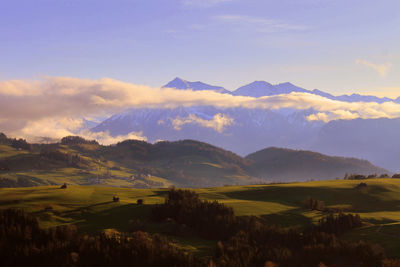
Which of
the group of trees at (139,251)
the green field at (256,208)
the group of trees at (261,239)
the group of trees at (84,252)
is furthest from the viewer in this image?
the green field at (256,208)

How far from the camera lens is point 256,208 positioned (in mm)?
60844

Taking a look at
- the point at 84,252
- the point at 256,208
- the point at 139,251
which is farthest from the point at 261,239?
the point at 256,208

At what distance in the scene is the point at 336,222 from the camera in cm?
4675

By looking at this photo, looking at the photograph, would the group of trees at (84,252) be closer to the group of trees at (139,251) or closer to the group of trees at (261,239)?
the group of trees at (139,251)

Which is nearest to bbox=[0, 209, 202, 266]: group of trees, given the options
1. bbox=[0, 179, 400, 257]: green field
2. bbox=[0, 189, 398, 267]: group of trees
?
bbox=[0, 189, 398, 267]: group of trees

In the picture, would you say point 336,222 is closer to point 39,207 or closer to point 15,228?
point 15,228

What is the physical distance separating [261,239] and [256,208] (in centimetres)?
2140

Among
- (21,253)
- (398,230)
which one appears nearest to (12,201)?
Answer: (21,253)

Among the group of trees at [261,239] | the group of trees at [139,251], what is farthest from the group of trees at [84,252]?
the group of trees at [261,239]

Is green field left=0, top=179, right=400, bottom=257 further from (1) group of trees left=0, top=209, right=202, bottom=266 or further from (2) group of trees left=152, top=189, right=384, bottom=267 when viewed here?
(1) group of trees left=0, top=209, right=202, bottom=266

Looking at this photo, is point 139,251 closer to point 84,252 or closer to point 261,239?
point 84,252

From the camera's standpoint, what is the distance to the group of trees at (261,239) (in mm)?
29594

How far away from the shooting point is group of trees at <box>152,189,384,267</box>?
97.1 feet

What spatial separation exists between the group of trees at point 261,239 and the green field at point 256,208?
2398 millimetres
